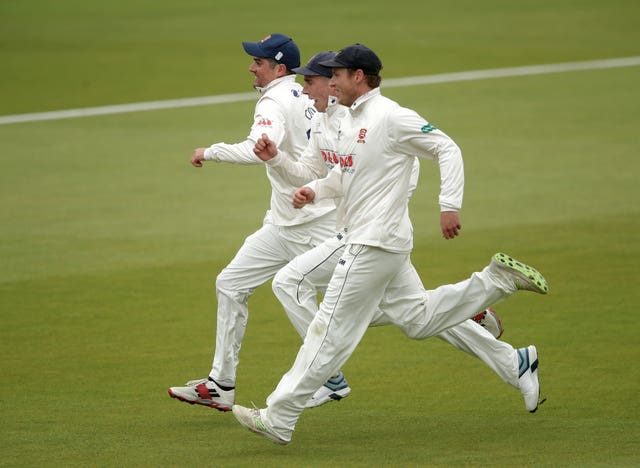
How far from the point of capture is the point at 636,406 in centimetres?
835

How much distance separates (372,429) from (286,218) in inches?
68.4

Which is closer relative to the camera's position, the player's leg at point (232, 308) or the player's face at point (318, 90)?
the player's face at point (318, 90)

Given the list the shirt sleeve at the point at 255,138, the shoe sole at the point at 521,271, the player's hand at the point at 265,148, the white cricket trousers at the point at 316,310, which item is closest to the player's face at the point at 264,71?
the shirt sleeve at the point at 255,138

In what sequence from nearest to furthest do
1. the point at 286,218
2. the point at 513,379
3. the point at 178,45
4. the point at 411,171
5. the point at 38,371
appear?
the point at 411,171 → the point at 513,379 → the point at 286,218 → the point at 38,371 → the point at 178,45

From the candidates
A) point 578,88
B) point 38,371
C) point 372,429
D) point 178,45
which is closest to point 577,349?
point 372,429

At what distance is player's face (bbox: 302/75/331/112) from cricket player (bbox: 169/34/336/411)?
13.9 inches

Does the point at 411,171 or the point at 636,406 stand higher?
the point at 411,171

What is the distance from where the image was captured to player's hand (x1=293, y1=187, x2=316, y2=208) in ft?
26.0

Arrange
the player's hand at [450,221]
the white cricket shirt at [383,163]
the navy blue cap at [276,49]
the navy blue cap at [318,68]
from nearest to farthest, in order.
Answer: the player's hand at [450,221] < the white cricket shirt at [383,163] < the navy blue cap at [318,68] < the navy blue cap at [276,49]

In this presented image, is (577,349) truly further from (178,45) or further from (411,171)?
(178,45)

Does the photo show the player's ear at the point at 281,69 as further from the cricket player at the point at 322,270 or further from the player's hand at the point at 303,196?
the player's hand at the point at 303,196

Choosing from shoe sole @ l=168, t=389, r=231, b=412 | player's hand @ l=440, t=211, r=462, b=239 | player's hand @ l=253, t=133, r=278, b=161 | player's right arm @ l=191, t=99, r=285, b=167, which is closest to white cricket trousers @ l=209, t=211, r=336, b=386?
shoe sole @ l=168, t=389, r=231, b=412

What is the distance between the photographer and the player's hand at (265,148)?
26.9 ft

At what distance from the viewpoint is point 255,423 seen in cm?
766
